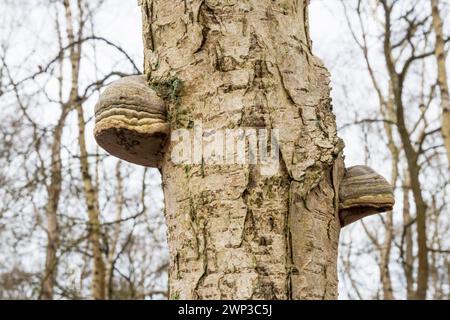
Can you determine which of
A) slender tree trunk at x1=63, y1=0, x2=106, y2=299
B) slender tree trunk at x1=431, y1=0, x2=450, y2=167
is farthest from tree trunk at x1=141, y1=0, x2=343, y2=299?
slender tree trunk at x1=431, y1=0, x2=450, y2=167

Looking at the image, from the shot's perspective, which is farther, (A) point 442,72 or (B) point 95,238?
(A) point 442,72

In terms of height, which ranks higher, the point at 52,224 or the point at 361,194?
the point at 52,224

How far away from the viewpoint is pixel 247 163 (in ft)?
6.17

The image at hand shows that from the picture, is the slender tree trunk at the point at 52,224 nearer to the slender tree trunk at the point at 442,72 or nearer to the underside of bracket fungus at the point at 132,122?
the slender tree trunk at the point at 442,72

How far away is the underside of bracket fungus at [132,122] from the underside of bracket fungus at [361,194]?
564 mm

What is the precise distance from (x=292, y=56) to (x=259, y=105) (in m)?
0.21

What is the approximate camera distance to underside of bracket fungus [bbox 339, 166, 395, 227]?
2.09m

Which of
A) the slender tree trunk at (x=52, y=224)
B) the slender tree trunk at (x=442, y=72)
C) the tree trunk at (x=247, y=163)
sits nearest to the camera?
the tree trunk at (x=247, y=163)

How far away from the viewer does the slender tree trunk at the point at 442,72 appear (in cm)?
952

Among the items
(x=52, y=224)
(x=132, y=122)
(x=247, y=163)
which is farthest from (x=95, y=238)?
(x=247, y=163)

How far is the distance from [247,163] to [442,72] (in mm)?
8812

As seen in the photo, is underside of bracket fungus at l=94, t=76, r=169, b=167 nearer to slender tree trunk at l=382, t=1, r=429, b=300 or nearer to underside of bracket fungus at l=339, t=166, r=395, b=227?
underside of bracket fungus at l=339, t=166, r=395, b=227

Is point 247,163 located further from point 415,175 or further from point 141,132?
point 415,175

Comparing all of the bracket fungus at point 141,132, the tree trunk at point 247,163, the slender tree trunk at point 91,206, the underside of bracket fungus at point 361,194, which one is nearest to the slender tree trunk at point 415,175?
the slender tree trunk at point 91,206
